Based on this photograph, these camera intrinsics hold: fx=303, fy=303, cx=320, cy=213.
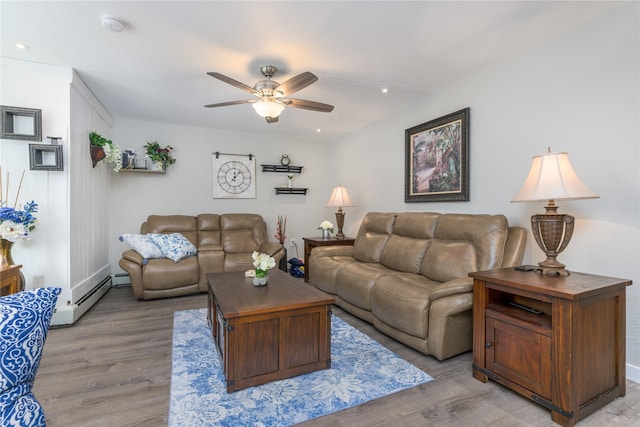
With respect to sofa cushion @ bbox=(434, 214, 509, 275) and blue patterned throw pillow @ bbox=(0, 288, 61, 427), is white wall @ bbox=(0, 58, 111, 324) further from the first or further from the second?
sofa cushion @ bbox=(434, 214, 509, 275)

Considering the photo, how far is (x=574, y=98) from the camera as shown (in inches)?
88.8

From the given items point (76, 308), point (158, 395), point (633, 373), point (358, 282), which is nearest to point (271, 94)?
point (358, 282)

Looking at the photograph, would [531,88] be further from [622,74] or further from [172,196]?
[172,196]

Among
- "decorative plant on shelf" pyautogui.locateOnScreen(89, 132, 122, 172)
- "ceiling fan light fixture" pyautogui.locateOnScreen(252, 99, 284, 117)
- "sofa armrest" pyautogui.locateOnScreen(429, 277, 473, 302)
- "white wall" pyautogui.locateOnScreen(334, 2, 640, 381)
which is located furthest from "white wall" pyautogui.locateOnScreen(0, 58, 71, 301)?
"white wall" pyautogui.locateOnScreen(334, 2, 640, 381)

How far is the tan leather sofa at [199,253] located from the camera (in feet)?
12.1

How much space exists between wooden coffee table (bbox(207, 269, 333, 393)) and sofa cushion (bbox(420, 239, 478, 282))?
1.18 metres

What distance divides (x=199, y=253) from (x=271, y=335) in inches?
98.5

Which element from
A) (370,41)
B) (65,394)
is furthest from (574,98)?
(65,394)

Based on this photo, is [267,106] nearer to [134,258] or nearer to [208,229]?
[134,258]

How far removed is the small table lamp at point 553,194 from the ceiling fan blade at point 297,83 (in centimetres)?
169

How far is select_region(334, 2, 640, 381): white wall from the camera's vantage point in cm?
197

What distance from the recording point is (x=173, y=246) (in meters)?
3.98

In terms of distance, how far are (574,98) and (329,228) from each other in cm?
316

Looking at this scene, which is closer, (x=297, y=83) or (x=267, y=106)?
(x=297, y=83)
